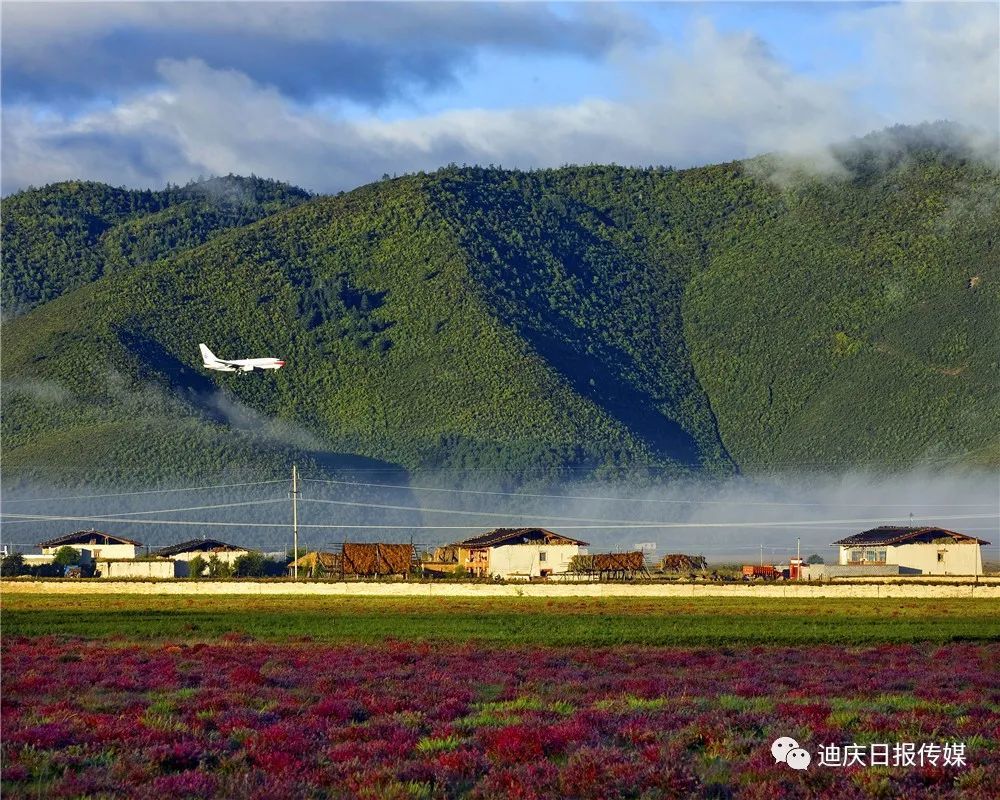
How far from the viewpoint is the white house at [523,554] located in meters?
127

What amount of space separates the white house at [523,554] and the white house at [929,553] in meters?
22.7

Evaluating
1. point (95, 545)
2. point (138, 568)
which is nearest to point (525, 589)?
point (138, 568)

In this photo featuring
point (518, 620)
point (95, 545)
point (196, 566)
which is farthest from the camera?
point (95, 545)

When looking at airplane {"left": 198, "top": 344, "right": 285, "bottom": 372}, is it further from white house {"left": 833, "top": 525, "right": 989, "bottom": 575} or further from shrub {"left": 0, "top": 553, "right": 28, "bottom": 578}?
white house {"left": 833, "top": 525, "right": 989, "bottom": 575}

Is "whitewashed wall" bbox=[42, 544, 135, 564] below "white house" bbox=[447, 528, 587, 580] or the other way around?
the other way around

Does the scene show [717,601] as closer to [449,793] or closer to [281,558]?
[449,793]

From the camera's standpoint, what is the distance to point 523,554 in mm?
128000

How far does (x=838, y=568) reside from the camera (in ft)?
396

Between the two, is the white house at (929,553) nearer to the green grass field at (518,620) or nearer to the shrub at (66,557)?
the green grass field at (518,620)

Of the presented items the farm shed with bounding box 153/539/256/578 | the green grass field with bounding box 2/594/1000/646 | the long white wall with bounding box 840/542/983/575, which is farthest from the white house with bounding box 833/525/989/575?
the farm shed with bounding box 153/539/256/578

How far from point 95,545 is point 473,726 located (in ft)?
400

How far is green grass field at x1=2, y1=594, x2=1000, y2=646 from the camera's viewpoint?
171 feet

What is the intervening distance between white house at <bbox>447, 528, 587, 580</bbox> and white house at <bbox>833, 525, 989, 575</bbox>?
22.7 m

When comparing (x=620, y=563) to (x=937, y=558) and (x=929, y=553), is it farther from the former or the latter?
(x=937, y=558)
